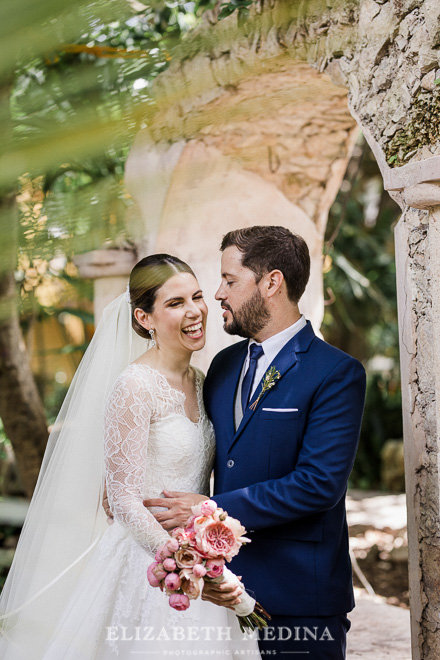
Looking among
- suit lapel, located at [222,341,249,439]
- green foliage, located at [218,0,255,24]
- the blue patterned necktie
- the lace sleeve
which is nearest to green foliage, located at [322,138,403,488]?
green foliage, located at [218,0,255,24]

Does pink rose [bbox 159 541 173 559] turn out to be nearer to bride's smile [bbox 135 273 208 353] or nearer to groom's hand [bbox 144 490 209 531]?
groom's hand [bbox 144 490 209 531]

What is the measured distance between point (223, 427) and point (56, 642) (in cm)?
A: 90

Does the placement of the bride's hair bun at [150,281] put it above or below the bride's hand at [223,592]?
above

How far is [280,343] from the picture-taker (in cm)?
236

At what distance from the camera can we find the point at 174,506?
7.39ft

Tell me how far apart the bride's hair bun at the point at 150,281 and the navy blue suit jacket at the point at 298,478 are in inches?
19.8

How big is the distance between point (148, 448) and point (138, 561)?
1.29 feet

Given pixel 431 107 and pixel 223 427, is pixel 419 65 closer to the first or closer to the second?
pixel 431 107

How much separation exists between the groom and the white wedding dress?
11 cm

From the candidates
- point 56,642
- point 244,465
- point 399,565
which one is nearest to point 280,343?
point 244,465

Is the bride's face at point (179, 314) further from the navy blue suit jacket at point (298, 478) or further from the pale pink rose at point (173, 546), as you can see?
the pale pink rose at point (173, 546)

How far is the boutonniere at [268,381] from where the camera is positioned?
226cm

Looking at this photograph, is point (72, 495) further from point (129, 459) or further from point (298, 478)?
point (298, 478)

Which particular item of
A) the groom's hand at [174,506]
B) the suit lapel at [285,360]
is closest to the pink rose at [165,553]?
the groom's hand at [174,506]
